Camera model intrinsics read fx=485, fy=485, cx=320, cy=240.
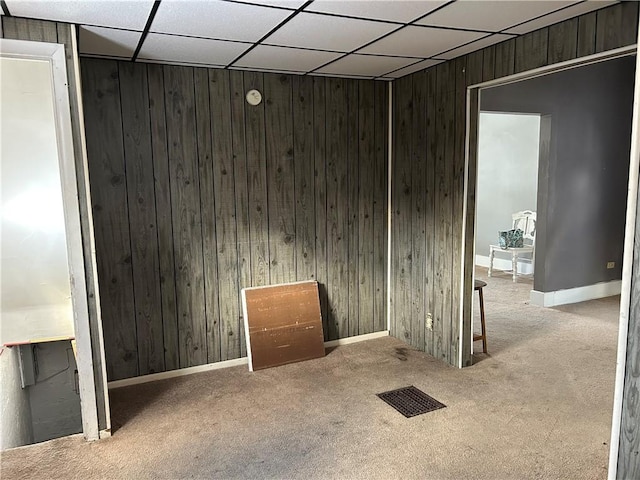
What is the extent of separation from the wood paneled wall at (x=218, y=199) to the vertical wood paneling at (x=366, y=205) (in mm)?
11

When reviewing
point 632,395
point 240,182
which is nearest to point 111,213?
point 240,182

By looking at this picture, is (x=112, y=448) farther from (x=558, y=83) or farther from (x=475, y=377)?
(x=558, y=83)

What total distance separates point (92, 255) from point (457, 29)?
2.29 m

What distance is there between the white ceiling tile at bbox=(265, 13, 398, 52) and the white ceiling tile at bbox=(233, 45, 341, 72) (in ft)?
0.42

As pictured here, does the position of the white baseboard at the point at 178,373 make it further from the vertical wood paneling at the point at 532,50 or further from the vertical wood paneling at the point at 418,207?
the vertical wood paneling at the point at 532,50

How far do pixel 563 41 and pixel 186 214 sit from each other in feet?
8.35

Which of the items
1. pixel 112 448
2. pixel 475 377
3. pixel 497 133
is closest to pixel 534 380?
pixel 475 377

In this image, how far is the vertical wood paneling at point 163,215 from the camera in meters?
3.26

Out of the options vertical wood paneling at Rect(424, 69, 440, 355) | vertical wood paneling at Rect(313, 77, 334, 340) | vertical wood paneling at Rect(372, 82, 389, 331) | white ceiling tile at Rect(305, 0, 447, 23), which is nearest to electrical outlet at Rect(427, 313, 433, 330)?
vertical wood paneling at Rect(424, 69, 440, 355)

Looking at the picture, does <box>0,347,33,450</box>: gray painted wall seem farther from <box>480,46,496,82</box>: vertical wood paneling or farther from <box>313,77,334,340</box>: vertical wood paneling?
<box>480,46,496,82</box>: vertical wood paneling

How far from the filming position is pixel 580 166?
5.26 metres

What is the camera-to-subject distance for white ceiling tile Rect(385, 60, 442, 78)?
11.1 ft

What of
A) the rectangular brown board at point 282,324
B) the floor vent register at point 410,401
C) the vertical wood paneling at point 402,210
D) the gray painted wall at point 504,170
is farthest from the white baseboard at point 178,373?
the gray painted wall at point 504,170

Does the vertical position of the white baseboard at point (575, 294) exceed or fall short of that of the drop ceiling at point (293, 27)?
it falls short
